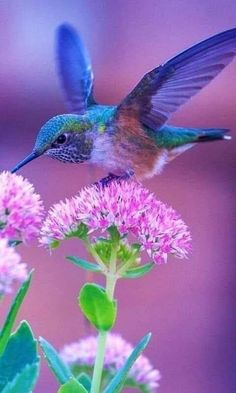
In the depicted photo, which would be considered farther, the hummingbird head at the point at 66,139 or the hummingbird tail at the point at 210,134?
the hummingbird tail at the point at 210,134

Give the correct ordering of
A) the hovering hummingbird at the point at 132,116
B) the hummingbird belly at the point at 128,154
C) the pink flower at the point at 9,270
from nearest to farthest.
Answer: the pink flower at the point at 9,270
the hovering hummingbird at the point at 132,116
the hummingbird belly at the point at 128,154

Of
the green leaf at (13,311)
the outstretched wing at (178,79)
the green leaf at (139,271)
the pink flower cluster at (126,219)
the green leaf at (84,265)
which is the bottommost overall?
the green leaf at (13,311)

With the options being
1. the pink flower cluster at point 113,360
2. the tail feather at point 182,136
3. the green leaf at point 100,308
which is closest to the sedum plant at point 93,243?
the green leaf at point 100,308

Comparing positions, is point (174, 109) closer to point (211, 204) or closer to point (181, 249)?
point (181, 249)

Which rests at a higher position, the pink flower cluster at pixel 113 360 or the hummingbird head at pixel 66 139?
the hummingbird head at pixel 66 139

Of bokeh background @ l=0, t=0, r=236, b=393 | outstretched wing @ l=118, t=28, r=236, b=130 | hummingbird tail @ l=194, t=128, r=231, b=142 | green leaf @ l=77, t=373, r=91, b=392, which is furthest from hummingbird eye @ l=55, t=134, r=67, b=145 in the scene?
bokeh background @ l=0, t=0, r=236, b=393

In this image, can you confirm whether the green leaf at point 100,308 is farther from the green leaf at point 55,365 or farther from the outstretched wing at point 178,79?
the outstretched wing at point 178,79
